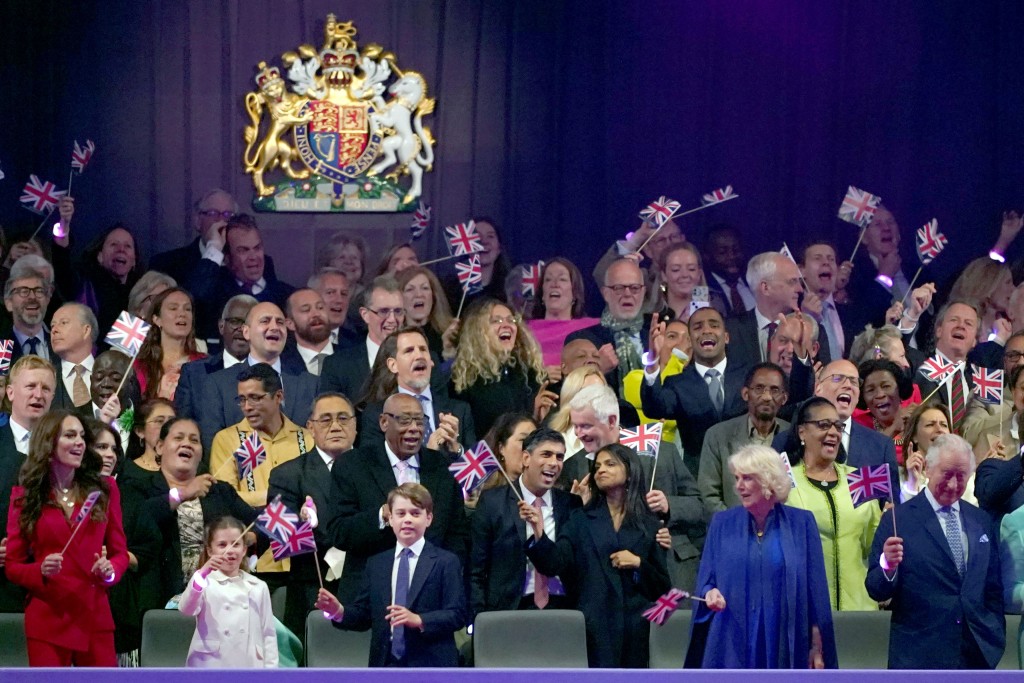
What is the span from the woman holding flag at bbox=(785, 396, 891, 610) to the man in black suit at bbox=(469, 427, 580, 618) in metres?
0.87

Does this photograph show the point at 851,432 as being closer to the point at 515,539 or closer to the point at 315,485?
the point at 515,539

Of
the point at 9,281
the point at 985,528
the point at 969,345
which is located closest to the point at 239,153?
the point at 9,281

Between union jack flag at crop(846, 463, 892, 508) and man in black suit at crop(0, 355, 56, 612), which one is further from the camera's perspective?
man in black suit at crop(0, 355, 56, 612)

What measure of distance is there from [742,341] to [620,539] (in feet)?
8.05

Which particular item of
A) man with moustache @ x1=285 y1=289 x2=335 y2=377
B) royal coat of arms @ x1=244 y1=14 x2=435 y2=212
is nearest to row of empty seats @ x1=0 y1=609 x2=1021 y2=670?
man with moustache @ x1=285 y1=289 x2=335 y2=377

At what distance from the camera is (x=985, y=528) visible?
6293 mm

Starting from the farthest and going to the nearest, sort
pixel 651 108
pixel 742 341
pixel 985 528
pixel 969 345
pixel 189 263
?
1. pixel 651 108
2. pixel 189 263
3. pixel 742 341
4. pixel 969 345
5. pixel 985 528

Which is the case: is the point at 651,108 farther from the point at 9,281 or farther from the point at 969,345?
the point at 9,281

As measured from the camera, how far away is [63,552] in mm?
6184

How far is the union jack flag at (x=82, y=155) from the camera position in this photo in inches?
382

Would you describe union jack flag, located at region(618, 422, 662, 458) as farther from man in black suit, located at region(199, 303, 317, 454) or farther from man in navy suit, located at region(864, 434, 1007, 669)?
man in black suit, located at region(199, 303, 317, 454)

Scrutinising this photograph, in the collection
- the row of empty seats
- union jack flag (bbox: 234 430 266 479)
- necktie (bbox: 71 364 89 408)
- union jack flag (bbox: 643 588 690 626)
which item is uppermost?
necktie (bbox: 71 364 89 408)

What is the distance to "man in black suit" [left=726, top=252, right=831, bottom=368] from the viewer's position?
8547mm

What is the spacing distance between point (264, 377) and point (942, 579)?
271cm
